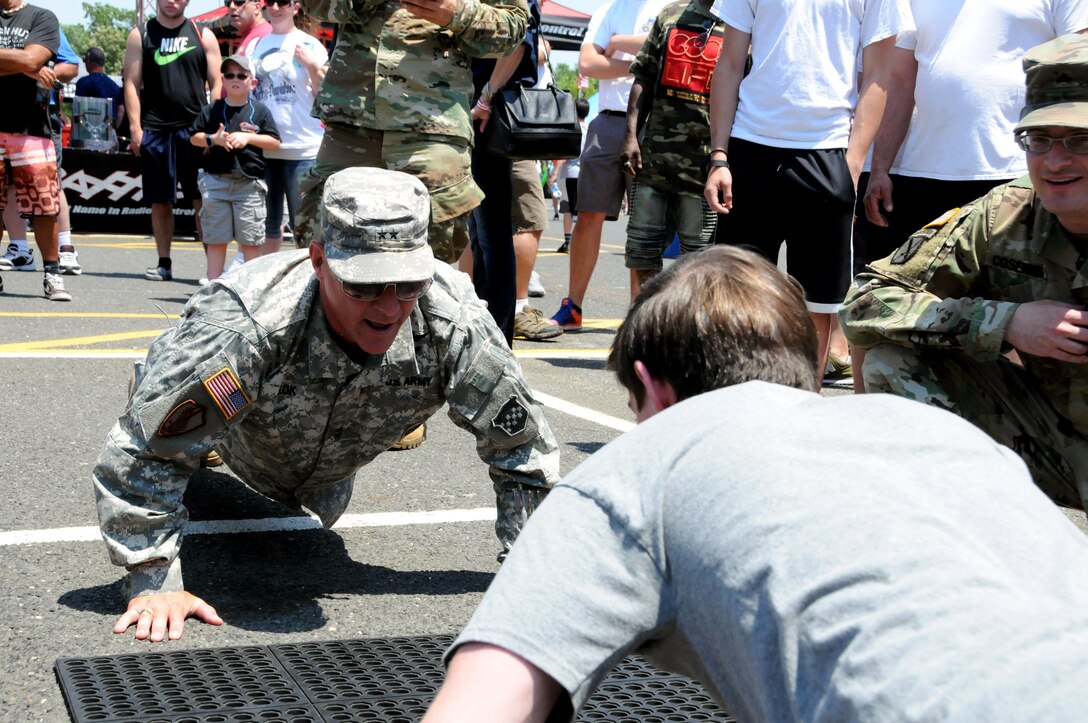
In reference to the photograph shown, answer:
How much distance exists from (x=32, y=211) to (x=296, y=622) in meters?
5.46

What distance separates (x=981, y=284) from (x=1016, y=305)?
0.21 metres

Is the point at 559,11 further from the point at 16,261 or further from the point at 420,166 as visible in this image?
the point at 420,166

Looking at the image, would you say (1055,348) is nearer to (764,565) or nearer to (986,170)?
(986,170)

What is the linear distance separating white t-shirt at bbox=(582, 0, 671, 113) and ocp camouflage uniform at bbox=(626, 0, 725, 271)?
0.79 meters

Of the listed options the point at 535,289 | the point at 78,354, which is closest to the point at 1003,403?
the point at 78,354

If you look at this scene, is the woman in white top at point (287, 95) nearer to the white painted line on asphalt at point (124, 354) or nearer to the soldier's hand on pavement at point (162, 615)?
the white painted line on asphalt at point (124, 354)

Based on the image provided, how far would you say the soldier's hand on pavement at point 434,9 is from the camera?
4.21m

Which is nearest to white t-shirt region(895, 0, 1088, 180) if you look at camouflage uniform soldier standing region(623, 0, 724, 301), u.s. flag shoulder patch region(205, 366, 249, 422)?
camouflage uniform soldier standing region(623, 0, 724, 301)

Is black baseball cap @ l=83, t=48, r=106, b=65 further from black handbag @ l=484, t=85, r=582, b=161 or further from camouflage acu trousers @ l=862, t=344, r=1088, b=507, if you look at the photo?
camouflage acu trousers @ l=862, t=344, r=1088, b=507

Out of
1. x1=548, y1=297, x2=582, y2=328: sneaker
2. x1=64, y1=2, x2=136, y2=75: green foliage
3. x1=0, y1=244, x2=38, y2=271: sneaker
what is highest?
x1=548, y1=297, x2=582, y2=328: sneaker

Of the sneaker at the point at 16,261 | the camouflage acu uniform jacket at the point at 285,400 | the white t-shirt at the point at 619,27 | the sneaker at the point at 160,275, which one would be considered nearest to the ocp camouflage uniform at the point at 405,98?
the camouflage acu uniform jacket at the point at 285,400

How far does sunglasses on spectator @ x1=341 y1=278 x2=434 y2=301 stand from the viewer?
2.76 meters

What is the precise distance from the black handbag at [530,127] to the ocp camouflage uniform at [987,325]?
2.51 metres

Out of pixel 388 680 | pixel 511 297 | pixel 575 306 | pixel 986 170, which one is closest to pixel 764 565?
pixel 388 680
